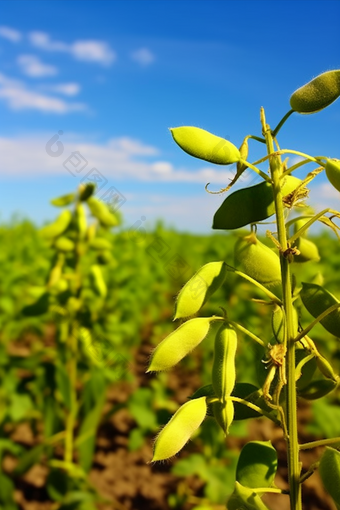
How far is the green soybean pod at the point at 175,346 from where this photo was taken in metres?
0.87

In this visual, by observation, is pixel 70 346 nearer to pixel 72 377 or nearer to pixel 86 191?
pixel 72 377

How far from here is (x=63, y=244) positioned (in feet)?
8.67

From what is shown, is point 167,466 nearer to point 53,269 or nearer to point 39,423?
point 39,423

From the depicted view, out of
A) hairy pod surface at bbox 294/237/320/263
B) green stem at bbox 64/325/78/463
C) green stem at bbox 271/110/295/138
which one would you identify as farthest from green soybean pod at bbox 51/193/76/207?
green stem at bbox 271/110/295/138

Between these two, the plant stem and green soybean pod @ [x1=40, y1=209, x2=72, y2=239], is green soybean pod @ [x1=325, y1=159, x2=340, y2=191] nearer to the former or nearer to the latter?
the plant stem

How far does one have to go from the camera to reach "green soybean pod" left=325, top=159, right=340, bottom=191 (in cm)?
79

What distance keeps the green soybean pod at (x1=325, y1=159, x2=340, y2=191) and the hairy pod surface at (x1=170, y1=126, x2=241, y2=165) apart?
14 cm

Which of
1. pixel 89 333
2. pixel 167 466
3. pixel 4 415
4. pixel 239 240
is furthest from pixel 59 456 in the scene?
pixel 239 240

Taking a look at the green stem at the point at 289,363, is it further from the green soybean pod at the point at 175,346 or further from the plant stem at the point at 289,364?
the green soybean pod at the point at 175,346

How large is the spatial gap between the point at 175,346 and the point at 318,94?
0.47 meters

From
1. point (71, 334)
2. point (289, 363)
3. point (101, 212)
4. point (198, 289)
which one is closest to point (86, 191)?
point (101, 212)

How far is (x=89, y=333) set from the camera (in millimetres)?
2914

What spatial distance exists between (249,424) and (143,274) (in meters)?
2.57

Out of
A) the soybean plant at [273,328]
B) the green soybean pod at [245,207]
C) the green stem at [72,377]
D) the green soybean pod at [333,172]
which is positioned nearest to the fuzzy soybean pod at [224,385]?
the soybean plant at [273,328]
